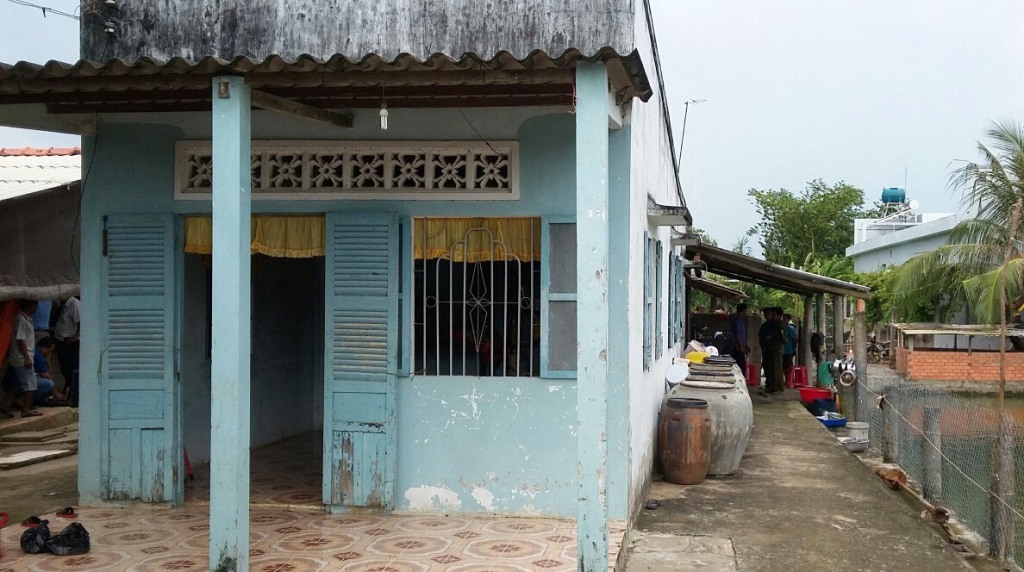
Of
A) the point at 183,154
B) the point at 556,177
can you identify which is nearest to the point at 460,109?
the point at 556,177

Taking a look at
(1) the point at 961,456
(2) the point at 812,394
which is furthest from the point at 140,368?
(2) the point at 812,394

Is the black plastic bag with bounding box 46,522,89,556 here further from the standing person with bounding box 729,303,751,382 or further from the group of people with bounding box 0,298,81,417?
the standing person with bounding box 729,303,751,382

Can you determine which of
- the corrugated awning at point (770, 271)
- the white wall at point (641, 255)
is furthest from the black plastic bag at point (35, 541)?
the corrugated awning at point (770, 271)

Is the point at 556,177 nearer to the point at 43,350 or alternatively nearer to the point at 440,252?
the point at 440,252

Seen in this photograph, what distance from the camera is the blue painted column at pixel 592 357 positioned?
4785mm

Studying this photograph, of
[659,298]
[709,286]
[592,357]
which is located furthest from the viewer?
[709,286]

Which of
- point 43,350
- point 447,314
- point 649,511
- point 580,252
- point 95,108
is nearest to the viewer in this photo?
point 580,252

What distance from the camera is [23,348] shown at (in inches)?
402

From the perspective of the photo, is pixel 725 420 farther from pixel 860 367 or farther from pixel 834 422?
pixel 834 422

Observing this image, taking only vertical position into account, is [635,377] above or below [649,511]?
above

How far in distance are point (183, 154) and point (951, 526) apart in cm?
704

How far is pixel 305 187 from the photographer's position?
6906 millimetres

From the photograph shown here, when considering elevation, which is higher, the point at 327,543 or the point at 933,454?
the point at 933,454

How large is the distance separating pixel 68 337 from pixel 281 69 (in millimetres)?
8107
